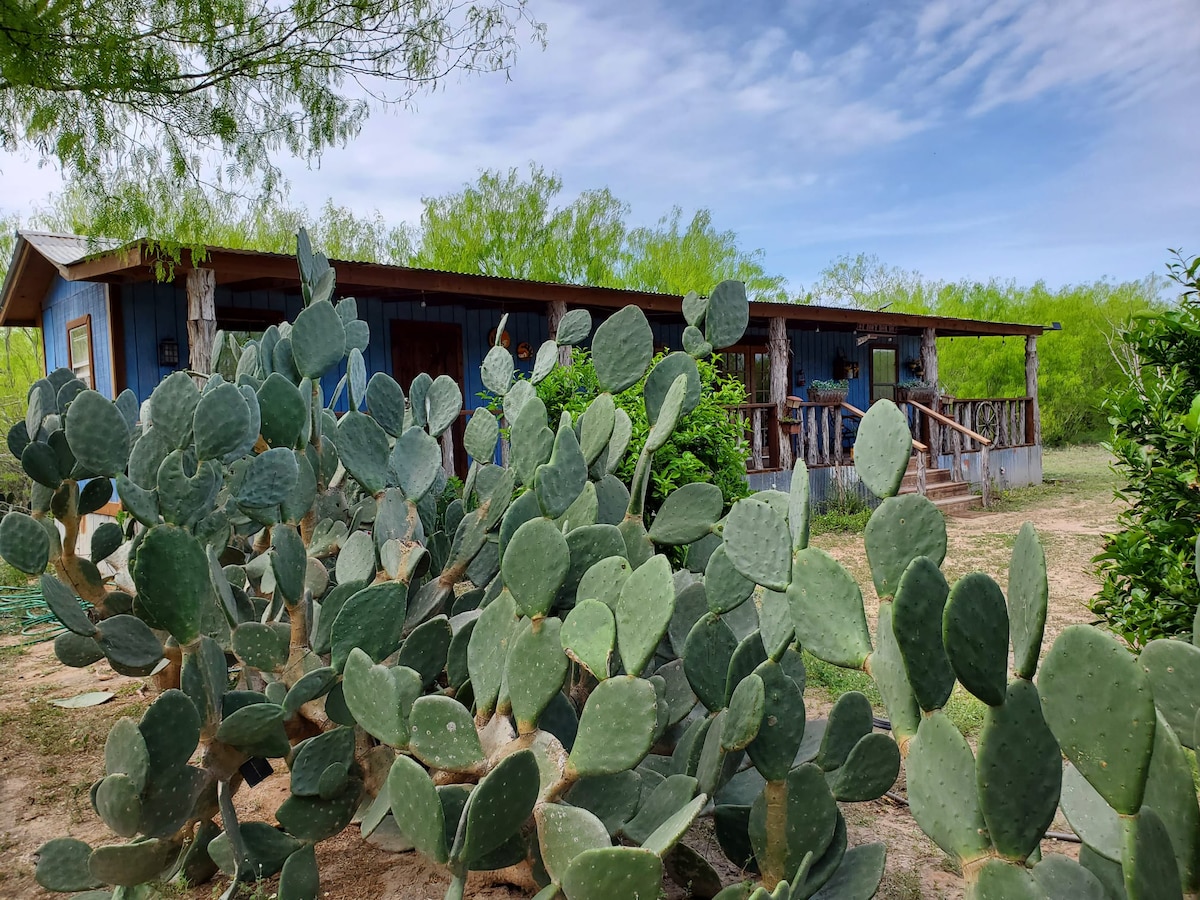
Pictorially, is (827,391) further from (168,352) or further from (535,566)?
(535,566)

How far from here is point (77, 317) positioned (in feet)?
31.4

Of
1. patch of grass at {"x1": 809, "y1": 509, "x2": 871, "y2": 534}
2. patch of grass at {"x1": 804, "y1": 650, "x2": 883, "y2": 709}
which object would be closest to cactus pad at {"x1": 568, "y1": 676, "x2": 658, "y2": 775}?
patch of grass at {"x1": 804, "y1": 650, "x2": 883, "y2": 709}

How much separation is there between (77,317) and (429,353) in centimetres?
415

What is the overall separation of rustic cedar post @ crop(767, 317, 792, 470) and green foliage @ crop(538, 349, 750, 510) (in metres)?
4.78

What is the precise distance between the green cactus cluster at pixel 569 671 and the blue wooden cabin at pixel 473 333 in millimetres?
4409

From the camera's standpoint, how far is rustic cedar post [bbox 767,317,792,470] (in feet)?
38.3

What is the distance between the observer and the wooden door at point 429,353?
404 inches

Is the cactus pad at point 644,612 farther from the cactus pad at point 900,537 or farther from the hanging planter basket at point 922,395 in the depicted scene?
the hanging planter basket at point 922,395

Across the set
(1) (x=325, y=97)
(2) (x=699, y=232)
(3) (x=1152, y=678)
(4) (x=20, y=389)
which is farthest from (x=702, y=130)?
(3) (x=1152, y=678)

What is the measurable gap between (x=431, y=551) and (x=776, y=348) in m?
9.83

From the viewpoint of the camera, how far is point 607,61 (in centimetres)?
963

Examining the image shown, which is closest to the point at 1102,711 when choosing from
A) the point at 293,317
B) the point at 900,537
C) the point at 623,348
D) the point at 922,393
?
the point at 900,537

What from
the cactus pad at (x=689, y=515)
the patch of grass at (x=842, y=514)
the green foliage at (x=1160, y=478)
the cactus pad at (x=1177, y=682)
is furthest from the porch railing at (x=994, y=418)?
the cactus pad at (x=1177, y=682)

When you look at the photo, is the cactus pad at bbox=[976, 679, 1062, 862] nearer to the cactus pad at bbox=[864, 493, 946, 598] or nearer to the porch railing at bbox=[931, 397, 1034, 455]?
the cactus pad at bbox=[864, 493, 946, 598]
